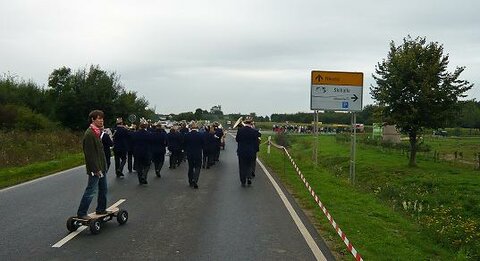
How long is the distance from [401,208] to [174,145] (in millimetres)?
8470

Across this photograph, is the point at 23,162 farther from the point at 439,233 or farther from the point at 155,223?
the point at 439,233

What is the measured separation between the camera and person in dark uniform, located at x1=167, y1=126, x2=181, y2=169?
766 inches

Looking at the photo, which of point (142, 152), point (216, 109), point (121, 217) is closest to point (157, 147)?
point (142, 152)

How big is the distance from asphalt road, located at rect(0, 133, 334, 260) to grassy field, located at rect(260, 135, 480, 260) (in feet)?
2.66

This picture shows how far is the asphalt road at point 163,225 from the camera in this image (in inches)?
281

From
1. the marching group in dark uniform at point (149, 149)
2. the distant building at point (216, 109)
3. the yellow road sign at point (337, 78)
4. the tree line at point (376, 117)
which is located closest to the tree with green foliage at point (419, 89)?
the tree line at point (376, 117)

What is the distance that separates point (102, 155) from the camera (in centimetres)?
842

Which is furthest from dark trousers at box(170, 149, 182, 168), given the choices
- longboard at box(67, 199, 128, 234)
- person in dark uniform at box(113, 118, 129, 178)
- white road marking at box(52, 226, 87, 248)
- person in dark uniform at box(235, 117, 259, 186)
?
white road marking at box(52, 226, 87, 248)

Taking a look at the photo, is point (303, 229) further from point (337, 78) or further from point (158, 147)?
point (337, 78)

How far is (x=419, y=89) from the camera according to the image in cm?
2677

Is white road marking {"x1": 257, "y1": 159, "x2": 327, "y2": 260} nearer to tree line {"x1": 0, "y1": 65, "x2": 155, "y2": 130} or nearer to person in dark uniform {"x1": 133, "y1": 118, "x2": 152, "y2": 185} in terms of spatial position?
person in dark uniform {"x1": 133, "y1": 118, "x2": 152, "y2": 185}

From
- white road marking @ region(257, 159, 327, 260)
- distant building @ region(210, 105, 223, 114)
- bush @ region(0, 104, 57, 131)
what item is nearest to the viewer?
white road marking @ region(257, 159, 327, 260)

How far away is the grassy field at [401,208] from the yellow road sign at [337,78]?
3.63 meters

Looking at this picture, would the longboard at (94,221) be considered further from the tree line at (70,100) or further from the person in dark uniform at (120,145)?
the tree line at (70,100)
